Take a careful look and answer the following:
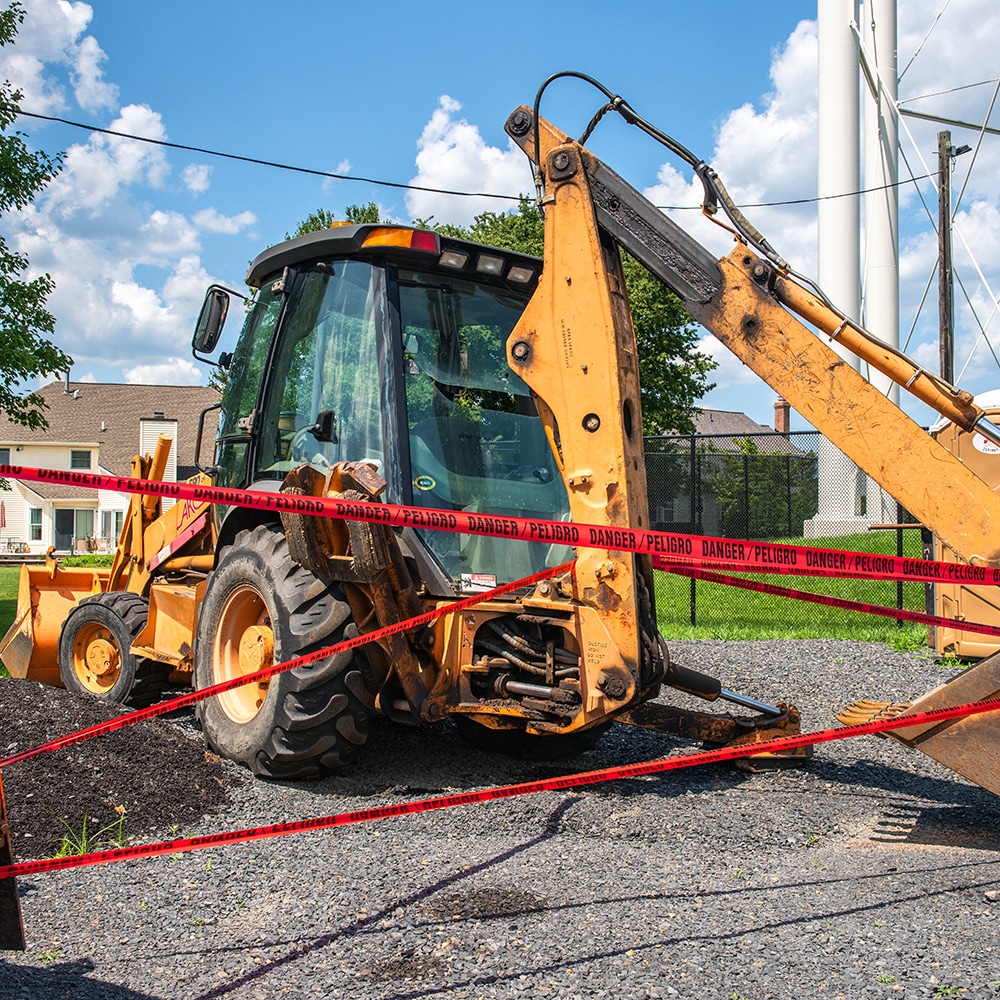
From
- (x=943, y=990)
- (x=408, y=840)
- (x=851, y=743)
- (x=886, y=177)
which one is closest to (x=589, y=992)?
(x=943, y=990)

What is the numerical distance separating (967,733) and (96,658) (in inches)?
235

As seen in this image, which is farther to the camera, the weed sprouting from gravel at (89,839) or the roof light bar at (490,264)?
the roof light bar at (490,264)

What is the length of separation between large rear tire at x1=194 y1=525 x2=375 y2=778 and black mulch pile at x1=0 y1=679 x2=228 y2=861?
0.83 ft

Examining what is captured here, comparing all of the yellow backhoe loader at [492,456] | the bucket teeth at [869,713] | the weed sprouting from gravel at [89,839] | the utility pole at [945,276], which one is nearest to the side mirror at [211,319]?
the yellow backhoe loader at [492,456]

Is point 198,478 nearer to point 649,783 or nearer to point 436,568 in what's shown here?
point 436,568

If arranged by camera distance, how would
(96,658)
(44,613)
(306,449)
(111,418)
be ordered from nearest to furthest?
(306,449) → (96,658) → (44,613) → (111,418)

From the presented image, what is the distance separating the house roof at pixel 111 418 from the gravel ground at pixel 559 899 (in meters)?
45.3

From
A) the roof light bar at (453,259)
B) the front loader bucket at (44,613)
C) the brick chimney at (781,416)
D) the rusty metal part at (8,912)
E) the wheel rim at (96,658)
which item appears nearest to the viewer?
the rusty metal part at (8,912)

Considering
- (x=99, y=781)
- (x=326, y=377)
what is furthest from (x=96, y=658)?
(x=326, y=377)

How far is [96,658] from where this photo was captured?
735cm

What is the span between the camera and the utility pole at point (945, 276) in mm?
17594

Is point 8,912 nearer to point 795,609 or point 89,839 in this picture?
point 89,839

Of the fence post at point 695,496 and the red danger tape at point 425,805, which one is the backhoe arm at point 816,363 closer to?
the red danger tape at point 425,805

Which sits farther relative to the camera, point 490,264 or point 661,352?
point 661,352
